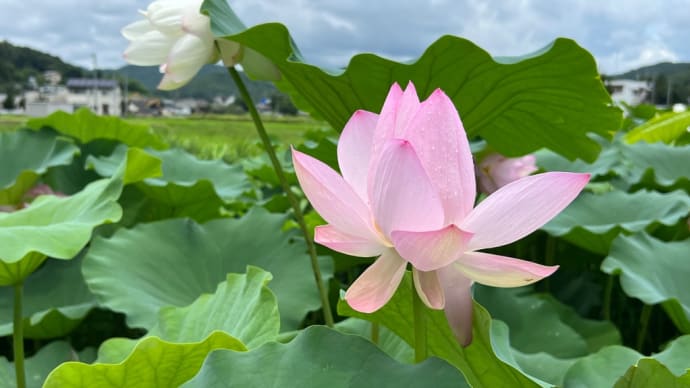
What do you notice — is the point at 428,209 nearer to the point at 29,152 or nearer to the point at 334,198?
the point at 334,198

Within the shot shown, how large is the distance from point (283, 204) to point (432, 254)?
1.41 meters

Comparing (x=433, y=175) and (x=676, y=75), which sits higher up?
(x=433, y=175)

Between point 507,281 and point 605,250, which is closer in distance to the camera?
point 507,281

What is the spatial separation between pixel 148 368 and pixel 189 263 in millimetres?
694

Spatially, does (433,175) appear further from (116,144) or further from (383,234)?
(116,144)

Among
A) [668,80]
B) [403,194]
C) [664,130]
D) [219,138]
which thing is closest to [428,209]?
[403,194]

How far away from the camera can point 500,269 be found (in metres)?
0.41

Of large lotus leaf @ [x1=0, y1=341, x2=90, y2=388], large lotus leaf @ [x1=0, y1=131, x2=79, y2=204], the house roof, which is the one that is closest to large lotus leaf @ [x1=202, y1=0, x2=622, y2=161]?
large lotus leaf @ [x1=0, y1=341, x2=90, y2=388]

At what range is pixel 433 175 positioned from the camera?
40cm

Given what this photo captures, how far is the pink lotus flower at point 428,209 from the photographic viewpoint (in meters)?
0.39

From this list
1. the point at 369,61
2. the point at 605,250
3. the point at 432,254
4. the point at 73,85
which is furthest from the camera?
the point at 73,85

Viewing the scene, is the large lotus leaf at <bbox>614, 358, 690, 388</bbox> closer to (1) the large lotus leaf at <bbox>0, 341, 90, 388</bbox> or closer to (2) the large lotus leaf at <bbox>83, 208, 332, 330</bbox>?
(2) the large lotus leaf at <bbox>83, 208, 332, 330</bbox>

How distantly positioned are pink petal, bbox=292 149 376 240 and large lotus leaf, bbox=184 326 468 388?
0.09 meters

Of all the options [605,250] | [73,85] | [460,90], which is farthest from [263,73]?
[73,85]
